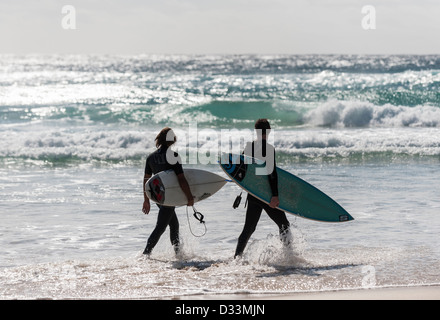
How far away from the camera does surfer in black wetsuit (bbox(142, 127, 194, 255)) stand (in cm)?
670

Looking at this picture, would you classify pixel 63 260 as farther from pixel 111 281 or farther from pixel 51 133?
pixel 51 133

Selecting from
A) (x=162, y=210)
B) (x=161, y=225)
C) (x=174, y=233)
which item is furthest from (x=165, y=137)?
(x=174, y=233)

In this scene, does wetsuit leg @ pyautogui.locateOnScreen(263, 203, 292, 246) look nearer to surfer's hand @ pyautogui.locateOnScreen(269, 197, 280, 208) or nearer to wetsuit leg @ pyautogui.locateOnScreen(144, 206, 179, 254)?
surfer's hand @ pyautogui.locateOnScreen(269, 197, 280, 208)

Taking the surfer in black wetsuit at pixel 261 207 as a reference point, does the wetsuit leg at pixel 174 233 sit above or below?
below

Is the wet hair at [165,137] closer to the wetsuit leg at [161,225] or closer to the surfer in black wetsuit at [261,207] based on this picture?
the wetsuit leg at [161,225]

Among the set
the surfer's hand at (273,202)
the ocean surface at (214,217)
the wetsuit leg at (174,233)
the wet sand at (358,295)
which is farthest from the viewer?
the wetsuit leg at (174,233)

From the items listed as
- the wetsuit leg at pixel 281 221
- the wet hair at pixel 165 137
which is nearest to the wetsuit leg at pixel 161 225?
the wet hair at pixel 165 137

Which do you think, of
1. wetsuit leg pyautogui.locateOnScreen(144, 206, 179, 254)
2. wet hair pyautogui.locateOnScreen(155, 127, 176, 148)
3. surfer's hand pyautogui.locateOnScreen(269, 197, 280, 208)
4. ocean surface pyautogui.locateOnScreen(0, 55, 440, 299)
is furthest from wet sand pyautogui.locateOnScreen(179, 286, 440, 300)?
wet hair pyautogui.locateOnScreen(155, 127, 176, 148)

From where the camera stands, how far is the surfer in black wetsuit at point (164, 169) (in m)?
6.70

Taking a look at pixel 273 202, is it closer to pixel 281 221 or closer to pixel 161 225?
pixel 281 221

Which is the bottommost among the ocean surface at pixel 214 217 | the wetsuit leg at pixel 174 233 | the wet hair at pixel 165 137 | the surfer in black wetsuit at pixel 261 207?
the ocean surface at pixel 214 217

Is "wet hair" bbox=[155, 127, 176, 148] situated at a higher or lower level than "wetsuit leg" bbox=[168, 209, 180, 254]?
higher

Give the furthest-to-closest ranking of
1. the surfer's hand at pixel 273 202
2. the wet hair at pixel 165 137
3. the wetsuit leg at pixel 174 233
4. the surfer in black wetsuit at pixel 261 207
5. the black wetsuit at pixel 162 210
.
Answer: the wetsuit leg at pixel 174 233, the black wetsuit at pixel 162 210, the wet hair at pixel 165 137, the surfer in black wetsuit at pixel 261 207, the surfer's hand at pixel 273 202

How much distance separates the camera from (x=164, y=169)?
Answer: 682 cm
